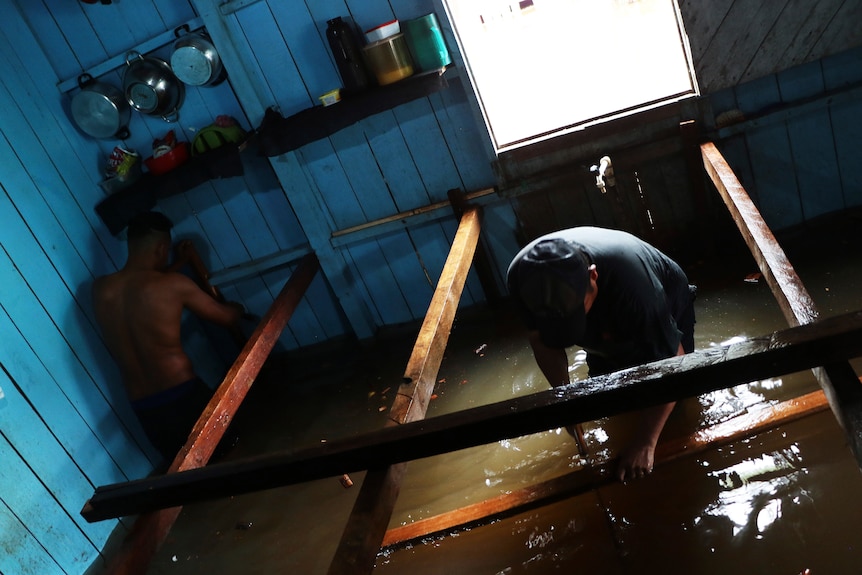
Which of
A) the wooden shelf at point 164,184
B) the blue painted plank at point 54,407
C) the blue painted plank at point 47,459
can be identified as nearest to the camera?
the blue painted plank at point 47,459

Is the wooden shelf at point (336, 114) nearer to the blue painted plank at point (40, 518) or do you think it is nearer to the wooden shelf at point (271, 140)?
the wooden shelf at point (271, 140)

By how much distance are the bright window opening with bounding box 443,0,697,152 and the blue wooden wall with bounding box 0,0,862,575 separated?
37cm

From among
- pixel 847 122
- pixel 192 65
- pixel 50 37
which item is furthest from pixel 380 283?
pixel 847 122

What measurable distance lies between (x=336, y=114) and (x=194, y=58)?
1.22 metres

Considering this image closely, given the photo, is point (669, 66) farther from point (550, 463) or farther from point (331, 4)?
point (550, 463)

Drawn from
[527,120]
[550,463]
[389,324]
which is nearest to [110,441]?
[389,324]

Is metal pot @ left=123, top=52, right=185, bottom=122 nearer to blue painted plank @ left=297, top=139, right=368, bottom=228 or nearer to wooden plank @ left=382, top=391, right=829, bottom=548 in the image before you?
blue painted plank @ left=297, top=139, right=368, bottom=228

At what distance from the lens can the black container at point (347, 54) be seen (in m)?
4.29

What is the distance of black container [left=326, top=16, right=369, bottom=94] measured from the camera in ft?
14.1

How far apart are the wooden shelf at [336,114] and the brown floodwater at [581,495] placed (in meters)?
2.00

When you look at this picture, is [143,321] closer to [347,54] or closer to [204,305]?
[204,305]

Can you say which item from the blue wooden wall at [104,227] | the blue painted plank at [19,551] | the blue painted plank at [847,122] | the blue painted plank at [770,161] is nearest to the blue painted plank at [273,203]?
the blue wooden wall at [104,227]

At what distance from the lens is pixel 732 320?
4.04 meters

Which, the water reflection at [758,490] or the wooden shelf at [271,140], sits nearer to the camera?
the water reflection at [758,490]
